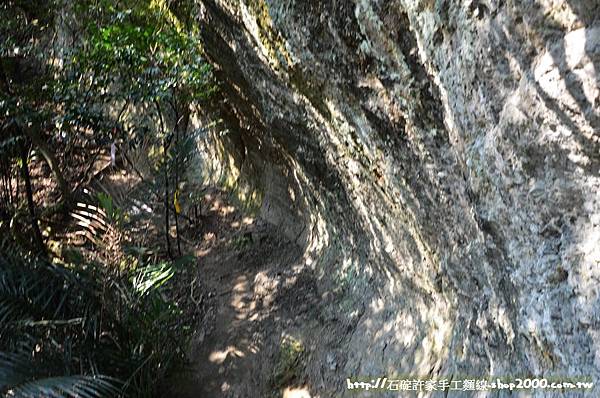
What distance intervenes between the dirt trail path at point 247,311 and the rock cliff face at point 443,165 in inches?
10.9

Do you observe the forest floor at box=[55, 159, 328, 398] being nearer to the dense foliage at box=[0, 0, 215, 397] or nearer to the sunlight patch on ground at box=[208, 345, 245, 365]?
the sunlight patch on ground at box=[208, 345, 245, 365]

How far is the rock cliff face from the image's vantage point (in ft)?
5.59

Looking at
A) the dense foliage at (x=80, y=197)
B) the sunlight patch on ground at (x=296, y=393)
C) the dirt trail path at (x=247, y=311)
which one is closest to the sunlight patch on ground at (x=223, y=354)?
the dirt trail path at (x=247, y=311)

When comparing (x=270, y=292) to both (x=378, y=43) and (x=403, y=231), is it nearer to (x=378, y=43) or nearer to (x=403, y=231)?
(x=403, y=231)

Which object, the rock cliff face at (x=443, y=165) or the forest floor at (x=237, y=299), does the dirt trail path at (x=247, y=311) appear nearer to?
the forest floor at (x=237, y=299)

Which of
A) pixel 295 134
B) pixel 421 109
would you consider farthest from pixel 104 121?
pixel 421 109

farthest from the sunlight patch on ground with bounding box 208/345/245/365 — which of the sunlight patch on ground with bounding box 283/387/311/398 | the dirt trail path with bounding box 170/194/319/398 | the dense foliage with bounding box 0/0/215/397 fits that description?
the sunlight patch on ground with bounding box 283/387/311/398

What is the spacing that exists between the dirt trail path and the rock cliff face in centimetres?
28

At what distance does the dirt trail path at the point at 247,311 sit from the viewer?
12.9 feet

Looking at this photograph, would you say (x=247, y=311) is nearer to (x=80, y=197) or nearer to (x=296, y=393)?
(x=296, y=393)

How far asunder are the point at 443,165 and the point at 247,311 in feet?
9.03

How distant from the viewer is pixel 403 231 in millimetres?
3213

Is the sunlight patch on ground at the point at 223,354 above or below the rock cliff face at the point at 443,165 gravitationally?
below

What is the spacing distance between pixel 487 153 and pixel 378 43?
2.29 ft
